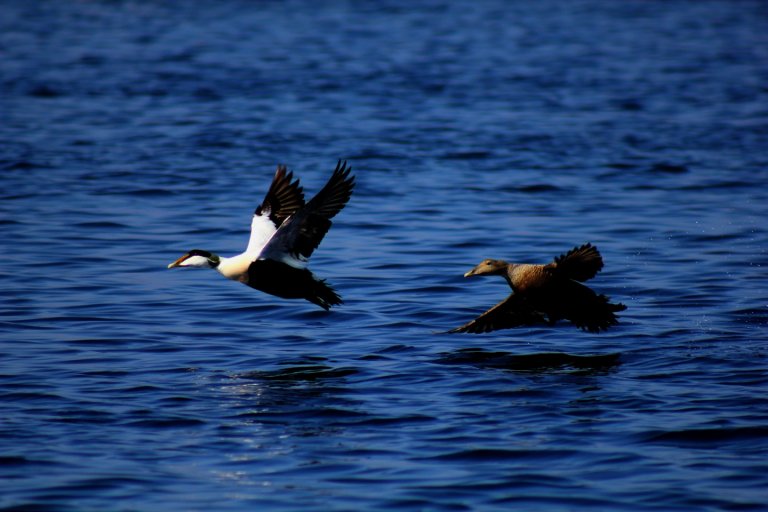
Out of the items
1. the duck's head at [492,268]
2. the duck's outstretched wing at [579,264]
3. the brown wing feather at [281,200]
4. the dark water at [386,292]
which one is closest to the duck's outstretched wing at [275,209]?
the brown wing feather at [281,200]

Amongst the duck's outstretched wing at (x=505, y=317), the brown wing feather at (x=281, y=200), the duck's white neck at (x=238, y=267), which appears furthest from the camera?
the brown wing feather at (x=281, y=200)

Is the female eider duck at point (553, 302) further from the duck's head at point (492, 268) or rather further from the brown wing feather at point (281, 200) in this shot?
the brown wing feather at point (281, 200)

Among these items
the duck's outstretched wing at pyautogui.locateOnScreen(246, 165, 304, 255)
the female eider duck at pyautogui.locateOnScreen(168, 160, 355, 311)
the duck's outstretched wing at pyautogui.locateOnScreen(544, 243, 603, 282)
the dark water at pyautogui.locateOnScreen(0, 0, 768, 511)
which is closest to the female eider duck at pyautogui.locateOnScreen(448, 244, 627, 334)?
the duck's outstretched wing at pyautogui.locateOnScreen(544, 243, 603, 282)

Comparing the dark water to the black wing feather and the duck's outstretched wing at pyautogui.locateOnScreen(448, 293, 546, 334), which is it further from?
the black wing feather

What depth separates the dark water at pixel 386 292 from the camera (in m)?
7.62

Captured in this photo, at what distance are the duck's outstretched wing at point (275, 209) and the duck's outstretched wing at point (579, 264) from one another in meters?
2.65

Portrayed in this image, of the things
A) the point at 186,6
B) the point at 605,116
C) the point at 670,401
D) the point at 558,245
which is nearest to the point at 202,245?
the point at 558,245

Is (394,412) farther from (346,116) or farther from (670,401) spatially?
(346,116)

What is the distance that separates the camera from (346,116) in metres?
24.1

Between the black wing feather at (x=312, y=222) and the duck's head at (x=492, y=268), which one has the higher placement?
the black wing feather at (x=312, y=222)

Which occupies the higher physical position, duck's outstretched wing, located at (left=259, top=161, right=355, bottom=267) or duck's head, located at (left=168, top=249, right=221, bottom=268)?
duck's outstretched wing, located at (left=259, top=161, right=355, bottom=267)

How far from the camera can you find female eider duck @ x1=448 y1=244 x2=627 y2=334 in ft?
33.7

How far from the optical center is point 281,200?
1173 cm

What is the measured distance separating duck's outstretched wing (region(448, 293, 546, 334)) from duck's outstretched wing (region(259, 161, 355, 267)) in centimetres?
154
